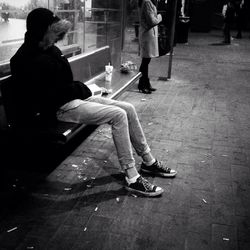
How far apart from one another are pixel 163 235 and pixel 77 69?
2.87 metres

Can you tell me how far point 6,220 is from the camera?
2.76 m

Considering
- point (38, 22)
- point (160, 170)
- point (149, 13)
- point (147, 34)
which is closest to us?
point (38, 22)

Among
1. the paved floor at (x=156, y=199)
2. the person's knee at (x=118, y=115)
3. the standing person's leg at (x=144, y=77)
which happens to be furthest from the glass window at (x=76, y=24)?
the paved floor at (x=156, y=199)

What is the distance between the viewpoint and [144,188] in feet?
10.6

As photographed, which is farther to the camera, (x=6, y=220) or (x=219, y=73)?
(x=219, y=73)

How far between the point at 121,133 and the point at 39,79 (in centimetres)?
86

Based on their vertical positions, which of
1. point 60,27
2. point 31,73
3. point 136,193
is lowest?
point 136,193

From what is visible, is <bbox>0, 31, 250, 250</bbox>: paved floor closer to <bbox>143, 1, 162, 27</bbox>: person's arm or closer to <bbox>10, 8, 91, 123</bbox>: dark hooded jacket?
<bbox>10, 8, 91, 123</bbox>: dark hooded jacket

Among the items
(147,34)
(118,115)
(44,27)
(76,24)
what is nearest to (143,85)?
(147,34)

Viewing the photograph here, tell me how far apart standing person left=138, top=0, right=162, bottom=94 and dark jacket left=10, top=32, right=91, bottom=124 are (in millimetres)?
3237

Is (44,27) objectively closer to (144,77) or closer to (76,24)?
(76,24)

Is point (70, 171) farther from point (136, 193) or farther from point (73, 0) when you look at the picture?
point (73, 0)

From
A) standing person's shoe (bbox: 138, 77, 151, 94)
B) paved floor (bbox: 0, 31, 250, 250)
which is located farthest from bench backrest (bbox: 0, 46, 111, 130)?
standing person's shoe (bbox: 138, 77, 151, 94)

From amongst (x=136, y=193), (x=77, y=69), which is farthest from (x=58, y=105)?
(x=77, y=69)
